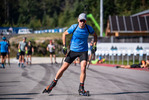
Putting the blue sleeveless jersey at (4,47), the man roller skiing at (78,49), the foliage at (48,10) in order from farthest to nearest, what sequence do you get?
1. the foliage at (48,10)
2. the blue sleeveless jersey at (4,47)
3. the man roller skiing at (78,49)

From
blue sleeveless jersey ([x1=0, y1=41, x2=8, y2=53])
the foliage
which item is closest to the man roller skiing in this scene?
blue sleeveless jersey ([x1=0, y1=41, x2=8, y2=53])

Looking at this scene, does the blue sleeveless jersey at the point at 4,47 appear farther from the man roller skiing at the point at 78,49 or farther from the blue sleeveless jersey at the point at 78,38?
the blue sleeveless jersey at the point at 78,38

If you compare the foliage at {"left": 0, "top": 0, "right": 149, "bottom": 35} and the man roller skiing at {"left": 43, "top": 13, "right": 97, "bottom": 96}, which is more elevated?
the foliage at {"left": 0, "top": 0, "right": 149, "bottom": 35}

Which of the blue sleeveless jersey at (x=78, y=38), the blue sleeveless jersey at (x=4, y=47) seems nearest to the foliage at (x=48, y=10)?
the blue sleeveless jersey at (x=4, y=47)

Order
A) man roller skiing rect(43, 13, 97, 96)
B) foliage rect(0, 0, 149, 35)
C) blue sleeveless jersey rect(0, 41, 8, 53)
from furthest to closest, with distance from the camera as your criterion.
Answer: foliage rect(0, 0, 149, 35), blue sleeveless jersey rect(0, 41, 8, 53), man roller skiing rect(43, 13, 97, 96)

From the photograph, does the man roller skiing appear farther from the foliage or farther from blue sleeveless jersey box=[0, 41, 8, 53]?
the foliage

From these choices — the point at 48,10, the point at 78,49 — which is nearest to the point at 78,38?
the point at 78,49

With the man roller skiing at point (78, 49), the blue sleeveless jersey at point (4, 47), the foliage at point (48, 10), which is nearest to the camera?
the man roller skiing at point (78, 49)

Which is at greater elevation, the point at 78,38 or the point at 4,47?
the point at 78,38

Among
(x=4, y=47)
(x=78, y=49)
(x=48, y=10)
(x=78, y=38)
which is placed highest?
(x=48, y=10)

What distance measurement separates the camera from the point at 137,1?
7706 cm

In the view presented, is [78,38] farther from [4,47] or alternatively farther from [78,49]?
[4,47]

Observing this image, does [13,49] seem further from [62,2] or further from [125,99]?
[62,2]

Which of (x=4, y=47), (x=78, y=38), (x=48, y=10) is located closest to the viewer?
(x=78, y=38)
